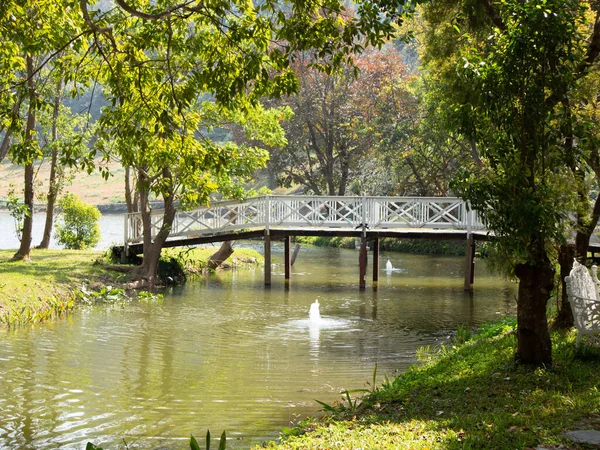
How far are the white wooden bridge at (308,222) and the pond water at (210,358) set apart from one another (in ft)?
5.36

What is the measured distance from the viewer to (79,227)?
29.7 metres

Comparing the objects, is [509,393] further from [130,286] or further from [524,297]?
[130,286]

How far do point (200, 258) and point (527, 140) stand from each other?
69.1 ft

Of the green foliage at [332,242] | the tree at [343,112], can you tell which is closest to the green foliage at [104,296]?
the tree at [343,112]

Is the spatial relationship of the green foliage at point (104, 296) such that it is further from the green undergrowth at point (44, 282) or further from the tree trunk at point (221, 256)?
the tree trunk at point (221, 256)

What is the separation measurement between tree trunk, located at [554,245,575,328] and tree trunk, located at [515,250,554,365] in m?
2.23

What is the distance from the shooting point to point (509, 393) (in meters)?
8.11

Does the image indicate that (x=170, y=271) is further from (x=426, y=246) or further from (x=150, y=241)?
(x=426, y=246)

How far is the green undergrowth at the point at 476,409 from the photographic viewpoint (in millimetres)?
6535

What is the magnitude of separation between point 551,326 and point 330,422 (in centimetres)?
492

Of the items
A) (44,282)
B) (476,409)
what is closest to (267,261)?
(44,282)

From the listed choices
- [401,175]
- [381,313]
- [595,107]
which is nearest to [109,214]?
[401,175]

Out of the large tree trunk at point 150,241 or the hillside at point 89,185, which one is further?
the hillside at point 89,185

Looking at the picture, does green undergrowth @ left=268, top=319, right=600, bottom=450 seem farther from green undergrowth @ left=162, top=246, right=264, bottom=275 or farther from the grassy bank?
green undergrowth @ left=162, top=246, right=264, bottom=275
